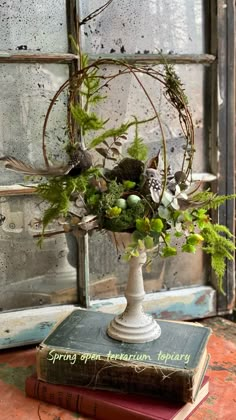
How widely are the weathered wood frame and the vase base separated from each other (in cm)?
26

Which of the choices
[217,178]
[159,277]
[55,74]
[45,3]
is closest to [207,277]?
[159,277]

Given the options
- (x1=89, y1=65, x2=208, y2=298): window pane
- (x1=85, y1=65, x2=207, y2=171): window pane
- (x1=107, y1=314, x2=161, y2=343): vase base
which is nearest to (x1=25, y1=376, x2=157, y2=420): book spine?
(x1=107, y1=314, x2=161, y2=343): vase base

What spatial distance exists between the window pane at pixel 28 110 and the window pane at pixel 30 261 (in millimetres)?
81

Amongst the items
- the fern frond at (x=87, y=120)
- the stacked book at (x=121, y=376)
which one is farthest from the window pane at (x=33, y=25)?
the stacked book at (x=121, y=376)

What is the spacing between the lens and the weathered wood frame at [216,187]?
51.9 inches

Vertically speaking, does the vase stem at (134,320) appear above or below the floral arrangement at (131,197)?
below

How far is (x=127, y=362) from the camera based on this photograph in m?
1.03

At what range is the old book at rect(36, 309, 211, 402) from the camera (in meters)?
1.01

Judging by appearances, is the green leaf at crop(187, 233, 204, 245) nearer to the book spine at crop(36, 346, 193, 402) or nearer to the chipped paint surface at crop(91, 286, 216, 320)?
the book spine at crop(36, 346, 193, 402)

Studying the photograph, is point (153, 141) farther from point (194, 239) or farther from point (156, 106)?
point (194, 239)

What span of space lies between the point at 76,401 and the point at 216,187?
670 mm

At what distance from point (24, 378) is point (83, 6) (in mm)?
846

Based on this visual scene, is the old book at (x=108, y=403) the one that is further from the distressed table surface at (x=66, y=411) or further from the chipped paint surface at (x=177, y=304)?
the chipped paint surface at (x=177, y=304)

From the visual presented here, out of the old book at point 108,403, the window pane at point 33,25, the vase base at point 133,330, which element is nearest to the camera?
the old book at point 108,403
